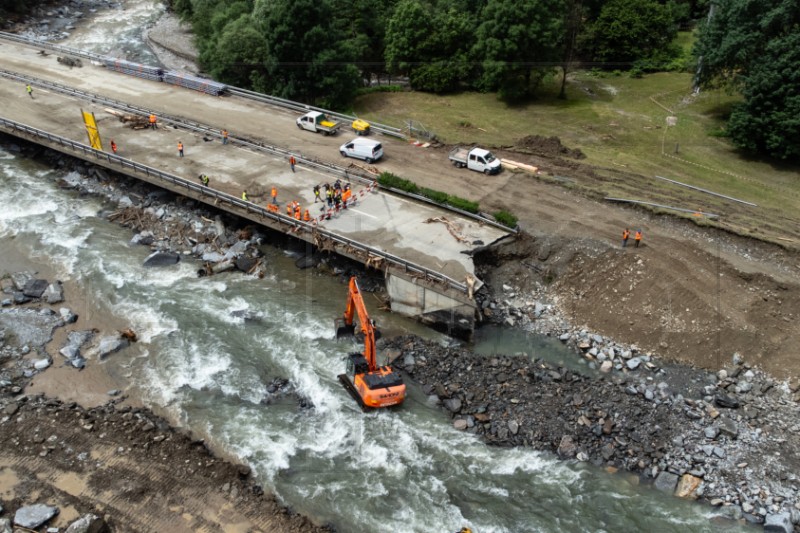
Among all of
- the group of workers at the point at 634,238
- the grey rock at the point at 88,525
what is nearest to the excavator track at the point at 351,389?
the grey rock at the point at 88,525

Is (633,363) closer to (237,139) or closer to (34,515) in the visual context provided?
(34,515)

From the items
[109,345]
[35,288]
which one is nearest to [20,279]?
[35,288]

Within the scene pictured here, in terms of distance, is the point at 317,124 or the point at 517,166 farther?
the point at 317,124

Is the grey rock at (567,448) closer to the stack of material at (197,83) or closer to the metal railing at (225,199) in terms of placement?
the metal railing at (225,199)

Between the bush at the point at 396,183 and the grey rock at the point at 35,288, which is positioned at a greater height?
the bush at the point at 396,183

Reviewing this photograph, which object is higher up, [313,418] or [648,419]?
[648,419]

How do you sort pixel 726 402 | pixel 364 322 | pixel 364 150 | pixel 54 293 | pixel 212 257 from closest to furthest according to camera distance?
pixel 726 402
pixel 364 322
pixel 54 293
pixel 212 257
pixel 364 150
